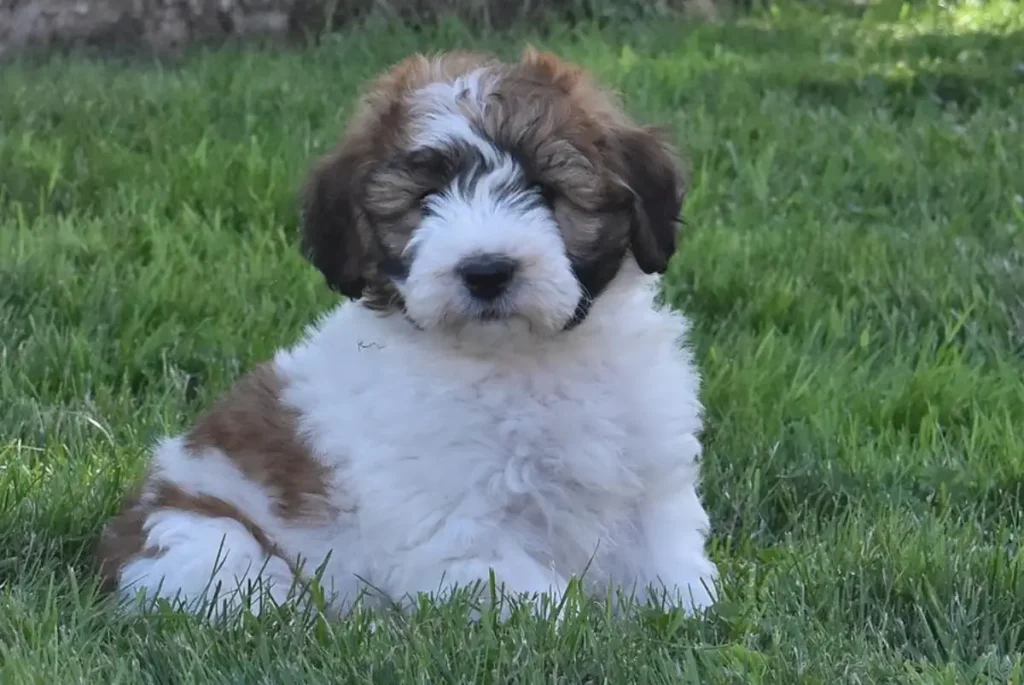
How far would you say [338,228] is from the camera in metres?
3.95

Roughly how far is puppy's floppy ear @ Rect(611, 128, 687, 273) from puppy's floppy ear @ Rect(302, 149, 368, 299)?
0.74 m

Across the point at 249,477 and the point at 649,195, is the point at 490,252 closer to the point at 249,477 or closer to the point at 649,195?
the point at 649,195

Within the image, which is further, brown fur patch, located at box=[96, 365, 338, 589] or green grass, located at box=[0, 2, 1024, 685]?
brown fur patch, located at box=[96, 365, 338, 589]

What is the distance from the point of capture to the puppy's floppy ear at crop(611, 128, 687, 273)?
12.6 feet

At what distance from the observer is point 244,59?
10375 mm

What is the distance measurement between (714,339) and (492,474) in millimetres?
2299

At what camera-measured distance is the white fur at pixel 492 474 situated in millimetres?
3701

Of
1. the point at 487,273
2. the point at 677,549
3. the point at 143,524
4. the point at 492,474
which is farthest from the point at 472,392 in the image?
the point at 143,524

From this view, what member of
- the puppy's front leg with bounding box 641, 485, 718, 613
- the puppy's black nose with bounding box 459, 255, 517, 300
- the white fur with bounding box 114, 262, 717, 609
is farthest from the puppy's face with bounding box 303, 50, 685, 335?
the puppy's front leg with bounding box 641, 485, 718, 613

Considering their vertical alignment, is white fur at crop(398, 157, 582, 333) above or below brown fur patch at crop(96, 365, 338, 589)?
above

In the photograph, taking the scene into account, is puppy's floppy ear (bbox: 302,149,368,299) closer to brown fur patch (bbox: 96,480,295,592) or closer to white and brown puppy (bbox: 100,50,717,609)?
white and brown puppy (bbox: 100,50,717,609)

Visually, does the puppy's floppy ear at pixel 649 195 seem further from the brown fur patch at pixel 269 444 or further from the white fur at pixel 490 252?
the brown fur patch at pixel 269 444

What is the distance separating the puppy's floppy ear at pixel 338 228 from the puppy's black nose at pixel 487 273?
52 cm

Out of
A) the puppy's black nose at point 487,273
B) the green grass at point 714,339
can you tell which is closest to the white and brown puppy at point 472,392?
the puppy's black nose at point 487,273
